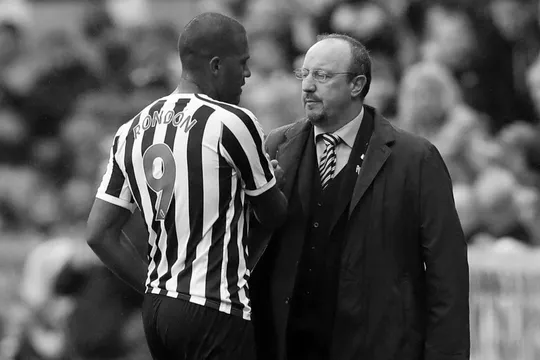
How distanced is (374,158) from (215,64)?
2.94ft

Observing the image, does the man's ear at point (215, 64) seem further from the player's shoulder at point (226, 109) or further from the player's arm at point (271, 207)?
the player's arm at point (271, 207)

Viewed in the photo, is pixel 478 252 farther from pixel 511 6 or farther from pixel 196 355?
pixel 196 355

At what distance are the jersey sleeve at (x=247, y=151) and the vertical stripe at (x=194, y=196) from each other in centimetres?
9

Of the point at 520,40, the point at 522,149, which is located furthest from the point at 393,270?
the point at 520,40

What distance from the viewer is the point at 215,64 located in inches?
178

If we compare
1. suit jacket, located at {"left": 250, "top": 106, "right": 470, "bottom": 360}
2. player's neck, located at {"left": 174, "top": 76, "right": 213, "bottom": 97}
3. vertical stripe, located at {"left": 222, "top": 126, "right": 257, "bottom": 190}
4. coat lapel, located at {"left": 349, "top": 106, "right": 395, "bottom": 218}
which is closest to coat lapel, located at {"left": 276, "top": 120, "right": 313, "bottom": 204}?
suit jacket, located at {"left": 250, "top": 106, "right": 470, "bottom": 360}

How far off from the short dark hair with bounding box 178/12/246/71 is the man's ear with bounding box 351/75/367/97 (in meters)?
→ 0.72

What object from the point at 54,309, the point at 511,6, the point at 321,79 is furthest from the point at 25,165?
the point at 321,79

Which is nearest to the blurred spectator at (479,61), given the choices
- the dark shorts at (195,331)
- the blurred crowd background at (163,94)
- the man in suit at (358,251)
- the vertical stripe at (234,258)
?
the blurred crowd background at (163,94)

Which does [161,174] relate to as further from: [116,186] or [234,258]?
[234,258]

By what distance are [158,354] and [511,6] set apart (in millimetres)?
4936

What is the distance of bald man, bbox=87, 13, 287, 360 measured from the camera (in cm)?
439

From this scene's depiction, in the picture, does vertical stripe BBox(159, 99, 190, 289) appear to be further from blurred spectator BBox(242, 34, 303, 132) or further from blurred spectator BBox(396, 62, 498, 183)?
blurred spectator BBox(242, 34, 303, 132)

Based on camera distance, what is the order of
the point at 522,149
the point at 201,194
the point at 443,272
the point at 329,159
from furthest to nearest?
the point at 522,149 → the point at 329,159 → the point at 443,272 → the point at 201,194
